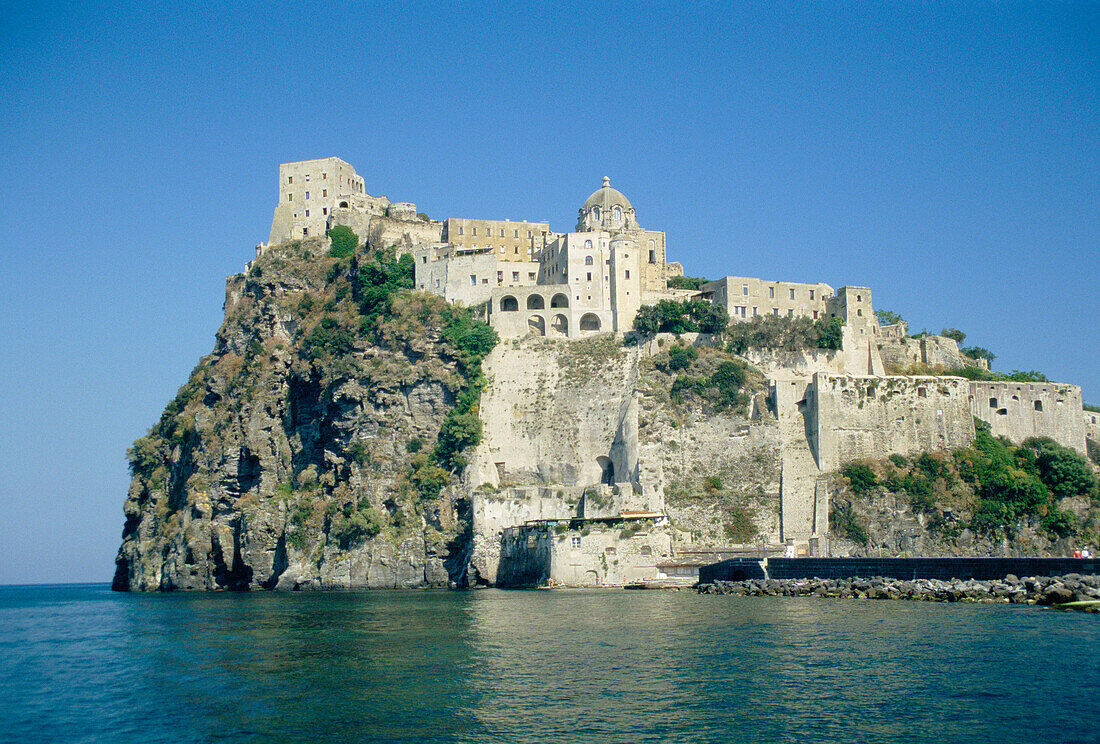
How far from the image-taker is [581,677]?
28406 mm

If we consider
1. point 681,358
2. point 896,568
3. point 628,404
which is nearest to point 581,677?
point 896,568

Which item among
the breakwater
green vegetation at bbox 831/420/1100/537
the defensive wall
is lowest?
the breakwater

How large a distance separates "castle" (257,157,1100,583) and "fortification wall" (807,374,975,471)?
10 centimetres

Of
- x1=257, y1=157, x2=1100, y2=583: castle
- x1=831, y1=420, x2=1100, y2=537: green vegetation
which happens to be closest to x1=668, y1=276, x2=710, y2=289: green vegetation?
x1=257, y1=157, x2=1100, y2=583: castle

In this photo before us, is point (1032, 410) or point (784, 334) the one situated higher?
point (784, 334)

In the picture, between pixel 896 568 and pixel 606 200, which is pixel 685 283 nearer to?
pixel 606 200

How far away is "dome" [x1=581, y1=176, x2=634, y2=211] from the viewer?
82.9 metres

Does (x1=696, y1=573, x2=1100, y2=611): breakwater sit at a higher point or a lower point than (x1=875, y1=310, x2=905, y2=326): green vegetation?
lower

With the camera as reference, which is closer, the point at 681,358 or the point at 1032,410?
the point at 681,358

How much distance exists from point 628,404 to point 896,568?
2302cm

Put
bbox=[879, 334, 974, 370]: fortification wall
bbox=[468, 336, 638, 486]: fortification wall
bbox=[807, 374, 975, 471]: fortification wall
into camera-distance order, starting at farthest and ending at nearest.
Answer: bbox=[879, 334, 974, 370]: fortification wall → bbox=[468, 336, 638, 486]: fortification wall → bbox=[807, 374, 975, 471]: fortification wall

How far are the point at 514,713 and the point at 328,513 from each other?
1912 inches

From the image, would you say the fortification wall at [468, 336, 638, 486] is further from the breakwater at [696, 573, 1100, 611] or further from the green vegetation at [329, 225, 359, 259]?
the green vegetation at [329, 225, 359, 259]

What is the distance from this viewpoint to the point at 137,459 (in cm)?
8788
